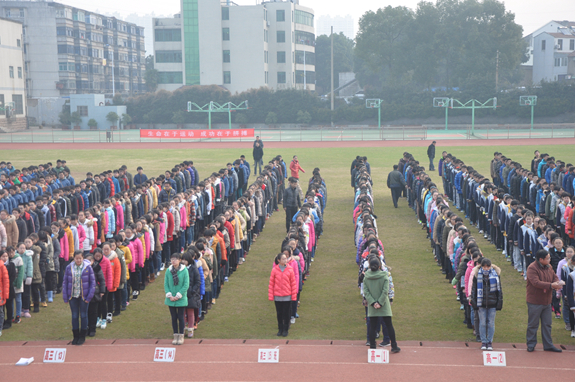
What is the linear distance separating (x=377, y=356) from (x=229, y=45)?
80.9 metres

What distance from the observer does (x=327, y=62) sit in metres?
106

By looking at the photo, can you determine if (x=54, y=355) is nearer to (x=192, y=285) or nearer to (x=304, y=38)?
(x=192, y=285)

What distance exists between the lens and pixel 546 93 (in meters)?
77.6

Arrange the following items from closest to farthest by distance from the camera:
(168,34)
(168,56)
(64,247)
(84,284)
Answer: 1. (84,284)
2. (64,247)
3. (168,34)
4. (168,56)

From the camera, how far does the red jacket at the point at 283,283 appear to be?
9.59m

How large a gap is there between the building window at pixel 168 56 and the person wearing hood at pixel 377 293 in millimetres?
84147

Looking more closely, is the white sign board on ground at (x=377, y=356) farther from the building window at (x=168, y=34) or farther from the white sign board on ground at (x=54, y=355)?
the building window at (x=168, y=34)

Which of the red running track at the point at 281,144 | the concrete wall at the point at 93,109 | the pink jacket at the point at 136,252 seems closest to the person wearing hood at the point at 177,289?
the pink jacket at the point at 136,252

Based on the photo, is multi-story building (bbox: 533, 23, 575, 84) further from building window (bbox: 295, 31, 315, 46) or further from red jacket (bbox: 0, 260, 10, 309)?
red jacket (bbox: 0, 260, 10, 309)

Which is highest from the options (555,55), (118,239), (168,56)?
(168,56)

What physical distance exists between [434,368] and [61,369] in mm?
5581

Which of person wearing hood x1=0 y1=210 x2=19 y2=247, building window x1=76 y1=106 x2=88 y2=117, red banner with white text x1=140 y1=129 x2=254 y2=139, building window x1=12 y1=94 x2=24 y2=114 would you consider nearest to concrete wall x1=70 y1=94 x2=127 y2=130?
building window x1=76 y1=106 x2=88 y2=117

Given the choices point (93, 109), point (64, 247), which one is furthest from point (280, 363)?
point (93, 109)

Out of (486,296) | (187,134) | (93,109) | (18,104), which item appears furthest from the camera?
(93,109)
